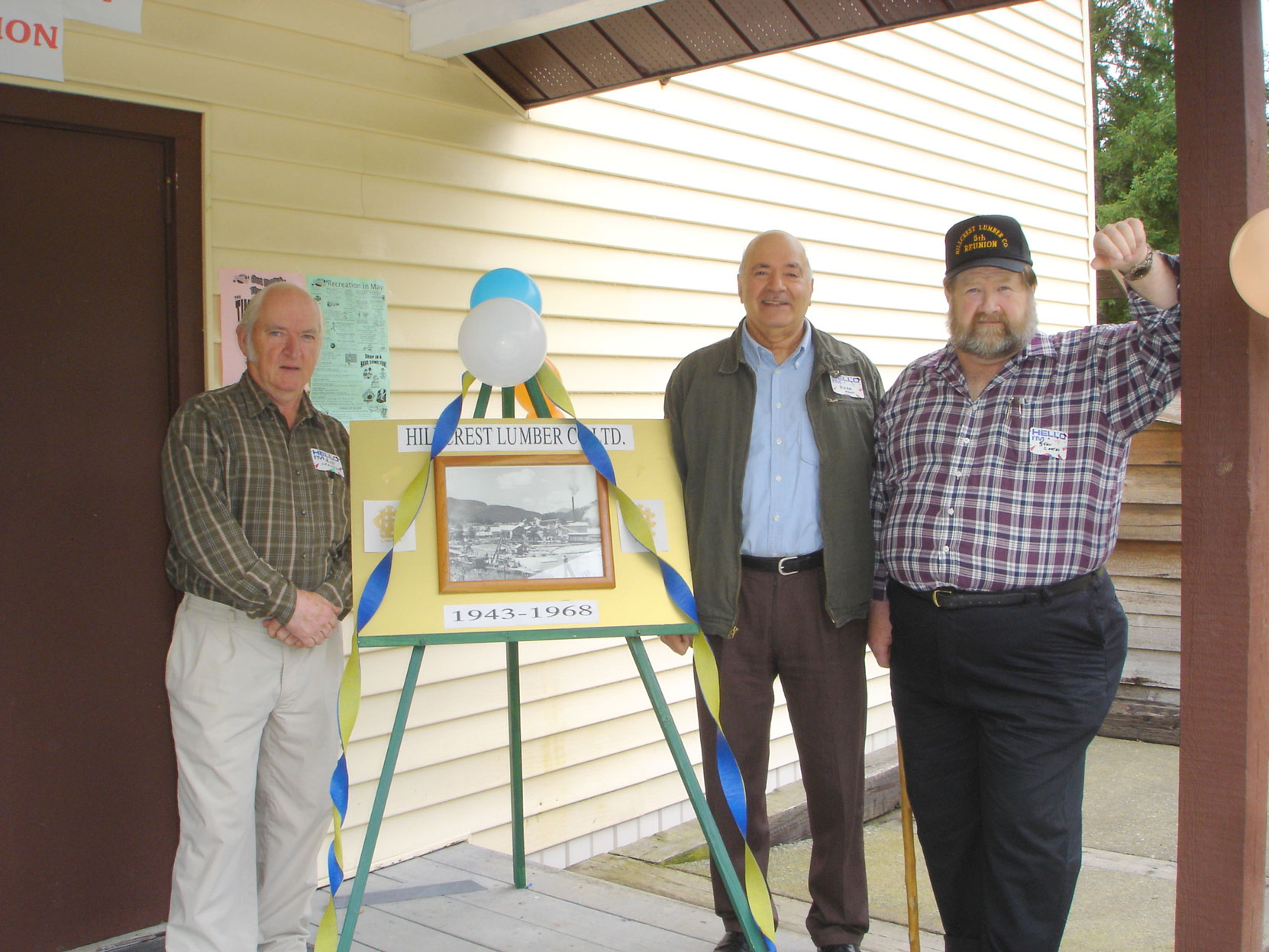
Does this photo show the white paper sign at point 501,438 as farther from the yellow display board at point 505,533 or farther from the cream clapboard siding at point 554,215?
the cream clapboard siding at point 554,215

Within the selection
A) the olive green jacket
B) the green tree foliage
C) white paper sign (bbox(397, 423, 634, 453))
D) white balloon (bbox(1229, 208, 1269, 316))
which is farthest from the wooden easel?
the green tree foliage

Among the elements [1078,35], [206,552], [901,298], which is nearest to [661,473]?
[206,552]

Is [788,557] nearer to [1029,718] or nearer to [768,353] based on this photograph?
[768,353]

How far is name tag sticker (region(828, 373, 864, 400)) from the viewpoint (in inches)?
109

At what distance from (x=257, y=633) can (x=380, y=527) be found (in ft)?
1.39

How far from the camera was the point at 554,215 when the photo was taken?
380cm

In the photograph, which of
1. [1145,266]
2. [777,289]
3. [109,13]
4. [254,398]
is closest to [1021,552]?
[1145,266]

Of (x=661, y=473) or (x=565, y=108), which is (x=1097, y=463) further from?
(x=565, y=108)

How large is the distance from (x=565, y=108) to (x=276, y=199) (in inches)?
48.4

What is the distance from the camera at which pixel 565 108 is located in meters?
3.84

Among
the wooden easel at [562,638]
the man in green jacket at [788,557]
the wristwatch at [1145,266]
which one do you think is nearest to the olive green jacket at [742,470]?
the man in green jacket at [788,557]

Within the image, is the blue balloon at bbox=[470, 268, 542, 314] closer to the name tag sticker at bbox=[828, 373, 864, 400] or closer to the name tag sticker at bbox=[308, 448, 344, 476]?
the name tag sticker at bbox=[308, 448, 344, 476]

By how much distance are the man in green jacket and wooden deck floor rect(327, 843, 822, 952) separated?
0.23 metres

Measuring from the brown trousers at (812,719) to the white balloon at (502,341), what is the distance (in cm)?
79
